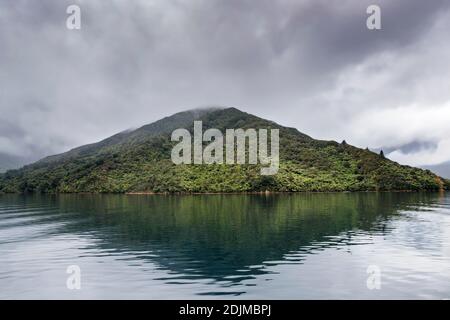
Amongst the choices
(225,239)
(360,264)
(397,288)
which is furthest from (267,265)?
(225,239)

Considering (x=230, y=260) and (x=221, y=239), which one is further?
(x=221, y=239)

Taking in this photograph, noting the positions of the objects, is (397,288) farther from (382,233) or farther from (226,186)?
(226,186)

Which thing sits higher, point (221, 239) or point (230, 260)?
point (221, 239)

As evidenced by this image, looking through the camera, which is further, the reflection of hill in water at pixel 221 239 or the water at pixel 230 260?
the reflection of hill in water at pixel 221 239

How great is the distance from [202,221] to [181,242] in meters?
21.1

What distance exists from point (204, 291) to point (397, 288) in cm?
1333

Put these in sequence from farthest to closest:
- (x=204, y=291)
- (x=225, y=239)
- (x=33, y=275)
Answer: (x=225, y=239) → (x=33, y=275) → (x=204, y=291)

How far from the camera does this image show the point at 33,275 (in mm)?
31641

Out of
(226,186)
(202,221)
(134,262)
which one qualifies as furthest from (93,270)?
(226,186)

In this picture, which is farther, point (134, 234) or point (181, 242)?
point (134, 234)

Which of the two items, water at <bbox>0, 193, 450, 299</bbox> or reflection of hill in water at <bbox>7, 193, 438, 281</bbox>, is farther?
reflection of hill in water at <bbox>7, 193, 438, 281</bbox>

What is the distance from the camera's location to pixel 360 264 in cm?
3384
